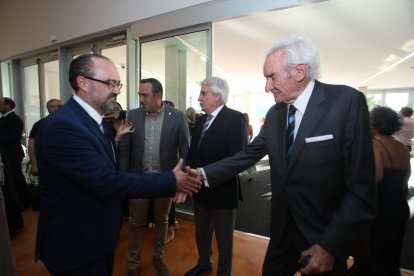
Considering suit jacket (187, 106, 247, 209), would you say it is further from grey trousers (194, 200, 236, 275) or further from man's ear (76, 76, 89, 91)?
man's ear (76, 76, 89, 91)

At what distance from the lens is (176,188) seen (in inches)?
50.1

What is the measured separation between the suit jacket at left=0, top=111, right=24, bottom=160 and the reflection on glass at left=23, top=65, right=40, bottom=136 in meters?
2.38

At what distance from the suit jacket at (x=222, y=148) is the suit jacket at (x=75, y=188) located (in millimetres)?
865

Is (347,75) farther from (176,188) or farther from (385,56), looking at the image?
(176,188)

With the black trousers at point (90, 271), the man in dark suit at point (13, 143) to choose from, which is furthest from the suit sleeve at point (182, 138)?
the man in dark suit at point (13, 143)

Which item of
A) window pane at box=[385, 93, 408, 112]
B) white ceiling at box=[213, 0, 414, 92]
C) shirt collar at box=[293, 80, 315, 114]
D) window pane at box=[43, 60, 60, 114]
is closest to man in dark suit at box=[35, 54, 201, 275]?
shirt collar at box=[293, 80, 315, 114]

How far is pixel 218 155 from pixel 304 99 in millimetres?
981

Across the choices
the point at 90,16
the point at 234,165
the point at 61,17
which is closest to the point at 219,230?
the point at 234,165

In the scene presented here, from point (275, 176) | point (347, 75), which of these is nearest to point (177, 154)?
point (275, 176)

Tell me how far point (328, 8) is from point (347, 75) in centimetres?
659

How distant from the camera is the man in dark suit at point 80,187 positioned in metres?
1.08

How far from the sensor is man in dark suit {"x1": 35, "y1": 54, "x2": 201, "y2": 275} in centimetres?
108

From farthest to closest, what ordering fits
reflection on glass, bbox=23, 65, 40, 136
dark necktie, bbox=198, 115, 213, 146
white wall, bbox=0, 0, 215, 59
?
reflection on glass, bbox=23, 65, 40, 136, white wall, bbox=0, 0, 215, 59, dark necktie, bbox=198, 115, 213, 146

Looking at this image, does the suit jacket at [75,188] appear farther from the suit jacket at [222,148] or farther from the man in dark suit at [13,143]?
the man in dark suit at [13,143]
